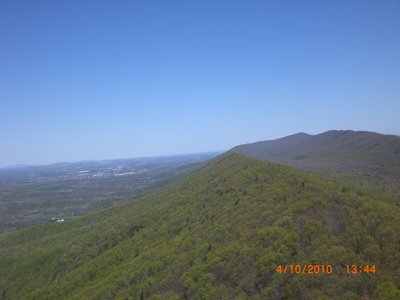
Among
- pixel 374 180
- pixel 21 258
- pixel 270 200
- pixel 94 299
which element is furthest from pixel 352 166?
pixel 21 258

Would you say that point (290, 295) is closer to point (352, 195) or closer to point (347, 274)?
point (347, 274)
